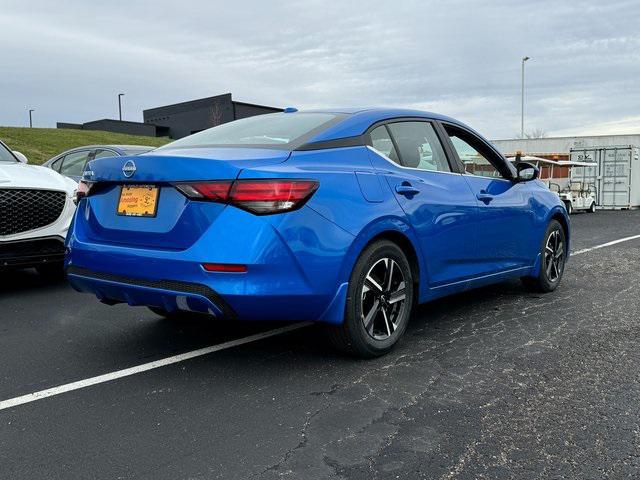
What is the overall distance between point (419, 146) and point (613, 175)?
21.9 metres

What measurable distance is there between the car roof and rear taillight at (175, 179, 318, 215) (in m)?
0.55

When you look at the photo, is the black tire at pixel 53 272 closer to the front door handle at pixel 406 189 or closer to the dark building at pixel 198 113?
the front door handle at pixel 406 189

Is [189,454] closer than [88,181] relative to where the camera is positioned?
Yes

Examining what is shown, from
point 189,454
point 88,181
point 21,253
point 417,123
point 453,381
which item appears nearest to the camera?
point 189,454

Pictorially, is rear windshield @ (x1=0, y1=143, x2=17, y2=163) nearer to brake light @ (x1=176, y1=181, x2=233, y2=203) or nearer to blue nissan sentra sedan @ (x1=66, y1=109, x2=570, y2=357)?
blue nissan sentra sedan @ (x1=66, y1=109, x2=570, y2=357)

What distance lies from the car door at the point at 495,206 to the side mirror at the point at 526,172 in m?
0.07

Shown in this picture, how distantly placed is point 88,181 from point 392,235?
195cm

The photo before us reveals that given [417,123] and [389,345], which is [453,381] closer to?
[389,345]

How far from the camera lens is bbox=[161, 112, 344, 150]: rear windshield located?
3805 millimetres

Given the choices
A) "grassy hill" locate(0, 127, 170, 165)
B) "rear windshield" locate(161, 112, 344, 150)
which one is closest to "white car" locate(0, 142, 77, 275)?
"rear windshield" locate(161, 112, 344, 150)

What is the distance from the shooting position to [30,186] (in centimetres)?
570

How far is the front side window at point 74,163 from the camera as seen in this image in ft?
28.2

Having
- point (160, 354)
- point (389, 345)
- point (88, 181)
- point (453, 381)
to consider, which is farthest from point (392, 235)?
point (88, 181)

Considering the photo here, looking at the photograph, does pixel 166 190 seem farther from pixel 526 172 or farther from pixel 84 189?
pixel 526 172
